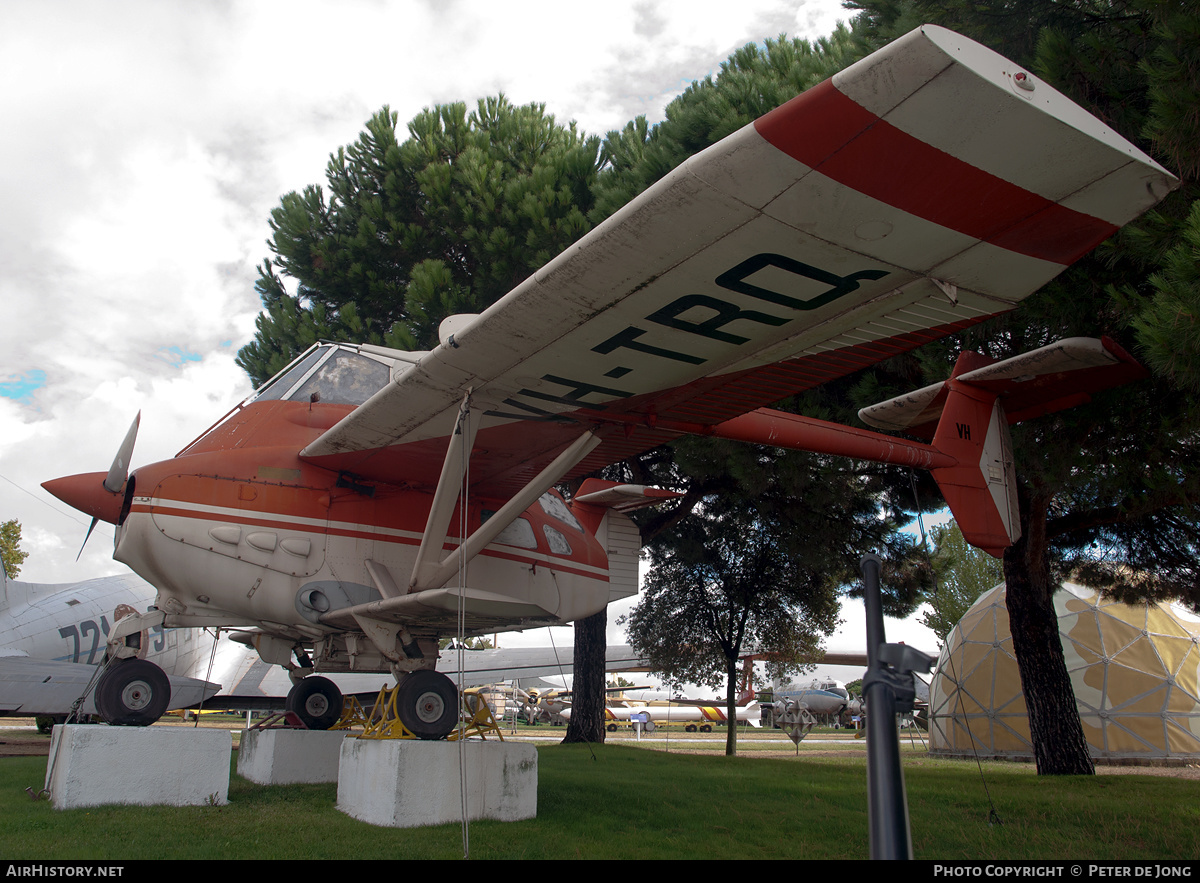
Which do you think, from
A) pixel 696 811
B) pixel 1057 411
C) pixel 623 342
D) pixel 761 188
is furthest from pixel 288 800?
pixel 1057 411

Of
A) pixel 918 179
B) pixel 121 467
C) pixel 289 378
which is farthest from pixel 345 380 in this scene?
pixel 918 179

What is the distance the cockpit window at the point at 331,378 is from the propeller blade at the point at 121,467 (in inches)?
55.0

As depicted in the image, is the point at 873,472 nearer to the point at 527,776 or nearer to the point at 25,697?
the point at 527,776

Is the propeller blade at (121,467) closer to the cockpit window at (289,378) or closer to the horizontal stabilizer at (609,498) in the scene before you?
the cockpit window at (289,378)

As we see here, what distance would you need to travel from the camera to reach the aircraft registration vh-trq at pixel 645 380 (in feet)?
10.1

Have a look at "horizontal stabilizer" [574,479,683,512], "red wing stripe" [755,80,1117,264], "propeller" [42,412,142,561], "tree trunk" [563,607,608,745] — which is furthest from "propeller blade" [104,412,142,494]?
"tree trunk" [563,607,608,745]

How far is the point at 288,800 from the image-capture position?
640cm

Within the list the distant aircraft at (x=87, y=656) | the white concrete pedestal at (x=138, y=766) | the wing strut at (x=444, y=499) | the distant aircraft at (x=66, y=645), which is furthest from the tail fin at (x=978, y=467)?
the distant aircraft at (x=66, y=645)

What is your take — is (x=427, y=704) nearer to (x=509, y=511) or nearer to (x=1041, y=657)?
(x=509, y=511)

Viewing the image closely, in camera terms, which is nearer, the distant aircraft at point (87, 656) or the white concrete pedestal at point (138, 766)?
the white concrete pedestal at point (138, 766)

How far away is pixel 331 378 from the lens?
745 cm

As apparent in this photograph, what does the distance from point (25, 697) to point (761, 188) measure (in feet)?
49.7

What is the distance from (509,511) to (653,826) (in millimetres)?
2748

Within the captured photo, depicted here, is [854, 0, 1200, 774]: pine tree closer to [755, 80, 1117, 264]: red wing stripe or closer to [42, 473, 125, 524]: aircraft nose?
[755, 80, 1117, 264]: red wing stripe
